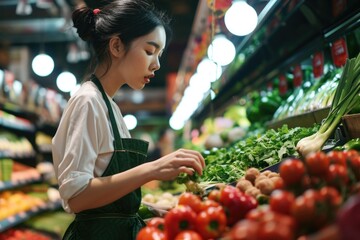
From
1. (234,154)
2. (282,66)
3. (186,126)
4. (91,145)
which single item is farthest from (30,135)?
(91,145)

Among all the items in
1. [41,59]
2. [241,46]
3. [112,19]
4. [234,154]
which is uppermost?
[112,19]

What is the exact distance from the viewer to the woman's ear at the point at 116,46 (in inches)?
95.7

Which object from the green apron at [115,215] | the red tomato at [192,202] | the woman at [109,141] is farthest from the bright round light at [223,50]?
the red tomato at [192,202]

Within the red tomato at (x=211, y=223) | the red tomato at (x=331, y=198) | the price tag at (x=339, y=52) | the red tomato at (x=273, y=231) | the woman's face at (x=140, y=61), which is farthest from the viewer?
the price tag at (x=339, y=52)

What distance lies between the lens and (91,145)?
2104 millimetres

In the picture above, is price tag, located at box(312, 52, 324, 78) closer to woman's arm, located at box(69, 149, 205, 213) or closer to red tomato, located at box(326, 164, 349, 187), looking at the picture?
woman's arm, located at box(69, 149, 205, 213)

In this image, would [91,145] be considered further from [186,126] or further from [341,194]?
[186,126]

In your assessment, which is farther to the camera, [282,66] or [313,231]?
[282,66]

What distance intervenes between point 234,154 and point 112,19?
119 centimetres

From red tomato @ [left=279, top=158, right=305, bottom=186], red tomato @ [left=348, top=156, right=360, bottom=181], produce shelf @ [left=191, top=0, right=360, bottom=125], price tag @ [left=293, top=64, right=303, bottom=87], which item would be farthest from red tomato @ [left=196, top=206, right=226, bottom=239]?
price tag @ [left=293, top=64, right=303, bottom=87]

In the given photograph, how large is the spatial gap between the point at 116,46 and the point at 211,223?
126 cm

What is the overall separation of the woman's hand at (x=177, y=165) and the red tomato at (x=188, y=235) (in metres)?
0.62

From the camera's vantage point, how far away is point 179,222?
1.45 meters

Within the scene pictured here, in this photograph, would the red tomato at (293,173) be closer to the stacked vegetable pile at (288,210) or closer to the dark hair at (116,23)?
the stacked vegetable pile at (288,210)
